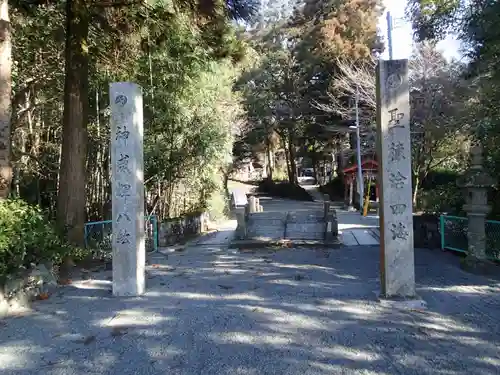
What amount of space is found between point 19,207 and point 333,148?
23876 mm

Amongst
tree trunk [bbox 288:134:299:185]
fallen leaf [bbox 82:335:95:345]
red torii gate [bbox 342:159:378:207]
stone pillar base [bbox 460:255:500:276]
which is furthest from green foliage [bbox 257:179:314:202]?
fallen leaf [bbox 82:335:95:345]

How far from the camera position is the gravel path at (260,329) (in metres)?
3.13

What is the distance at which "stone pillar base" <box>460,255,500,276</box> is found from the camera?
6012mm

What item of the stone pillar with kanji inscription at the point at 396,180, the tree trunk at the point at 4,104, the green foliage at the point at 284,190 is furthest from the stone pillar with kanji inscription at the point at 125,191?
the green foliage at the point at 284,190

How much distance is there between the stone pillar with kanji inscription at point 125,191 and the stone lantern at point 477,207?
15.3 feet

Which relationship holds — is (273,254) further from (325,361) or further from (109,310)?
(325,361)

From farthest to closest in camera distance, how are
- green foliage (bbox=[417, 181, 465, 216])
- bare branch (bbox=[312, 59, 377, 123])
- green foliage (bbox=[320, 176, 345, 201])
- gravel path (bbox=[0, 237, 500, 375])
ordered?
green foliage (bbox=[320, 176, 345, 201]) < bare branch (bbox=[312, 59, 377, 123]) < green foliage (bbox=[417, 181, 465, 216]) < gravel path (bbox=[0, 237, 500, 375])

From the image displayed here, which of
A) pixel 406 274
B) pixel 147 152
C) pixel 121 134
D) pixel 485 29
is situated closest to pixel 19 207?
pixel 121 134

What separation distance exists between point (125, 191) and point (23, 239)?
1.22 metres

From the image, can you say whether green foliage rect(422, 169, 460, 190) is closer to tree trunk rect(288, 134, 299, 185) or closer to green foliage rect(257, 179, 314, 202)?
green foliage rect(257, 179, 314, 202)

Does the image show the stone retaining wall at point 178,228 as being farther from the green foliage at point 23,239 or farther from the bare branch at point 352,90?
the bare branch at point 352,90

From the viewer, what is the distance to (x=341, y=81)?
1970 centimetres

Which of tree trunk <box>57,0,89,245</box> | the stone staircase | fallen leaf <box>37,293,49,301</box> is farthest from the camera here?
the stone staircase

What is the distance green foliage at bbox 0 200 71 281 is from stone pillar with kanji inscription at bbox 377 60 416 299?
3.99 metres
